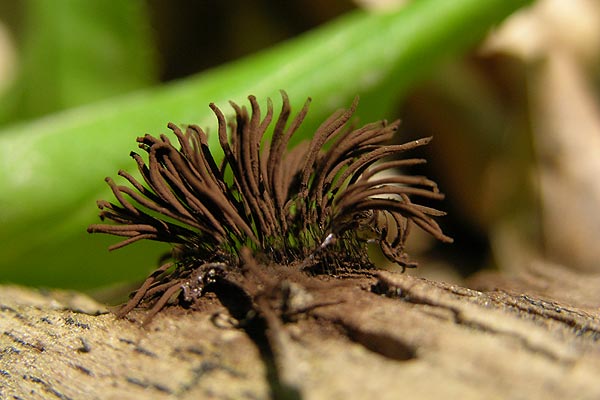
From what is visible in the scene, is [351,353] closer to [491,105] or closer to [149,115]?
[149,115]

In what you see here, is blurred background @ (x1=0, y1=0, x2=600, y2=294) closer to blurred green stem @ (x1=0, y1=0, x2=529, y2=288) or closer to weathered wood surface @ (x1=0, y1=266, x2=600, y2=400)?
blurred green stem @ (x1=0, y1=0, x2=529, y2=288)

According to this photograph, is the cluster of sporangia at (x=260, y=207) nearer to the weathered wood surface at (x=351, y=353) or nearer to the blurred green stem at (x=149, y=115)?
the weathered wood surface at (x=351, y=353)

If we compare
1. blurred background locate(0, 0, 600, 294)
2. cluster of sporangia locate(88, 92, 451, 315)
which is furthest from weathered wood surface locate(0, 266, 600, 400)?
blurred background locate(0, 0, 600, 294)

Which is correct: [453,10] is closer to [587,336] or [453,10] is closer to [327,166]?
[327,166]

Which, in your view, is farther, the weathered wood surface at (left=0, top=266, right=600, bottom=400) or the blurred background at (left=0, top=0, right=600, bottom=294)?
the blurred background at (left=0, top=0, right=600, bottom=294)

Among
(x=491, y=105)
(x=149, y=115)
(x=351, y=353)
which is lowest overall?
(x=351, y=353)

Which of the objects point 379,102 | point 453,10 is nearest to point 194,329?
point 379,102

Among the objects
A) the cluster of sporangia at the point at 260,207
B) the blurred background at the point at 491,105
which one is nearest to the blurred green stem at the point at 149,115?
the blurred background at the point at 491,105

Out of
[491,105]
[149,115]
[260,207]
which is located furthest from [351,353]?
[491,105]
